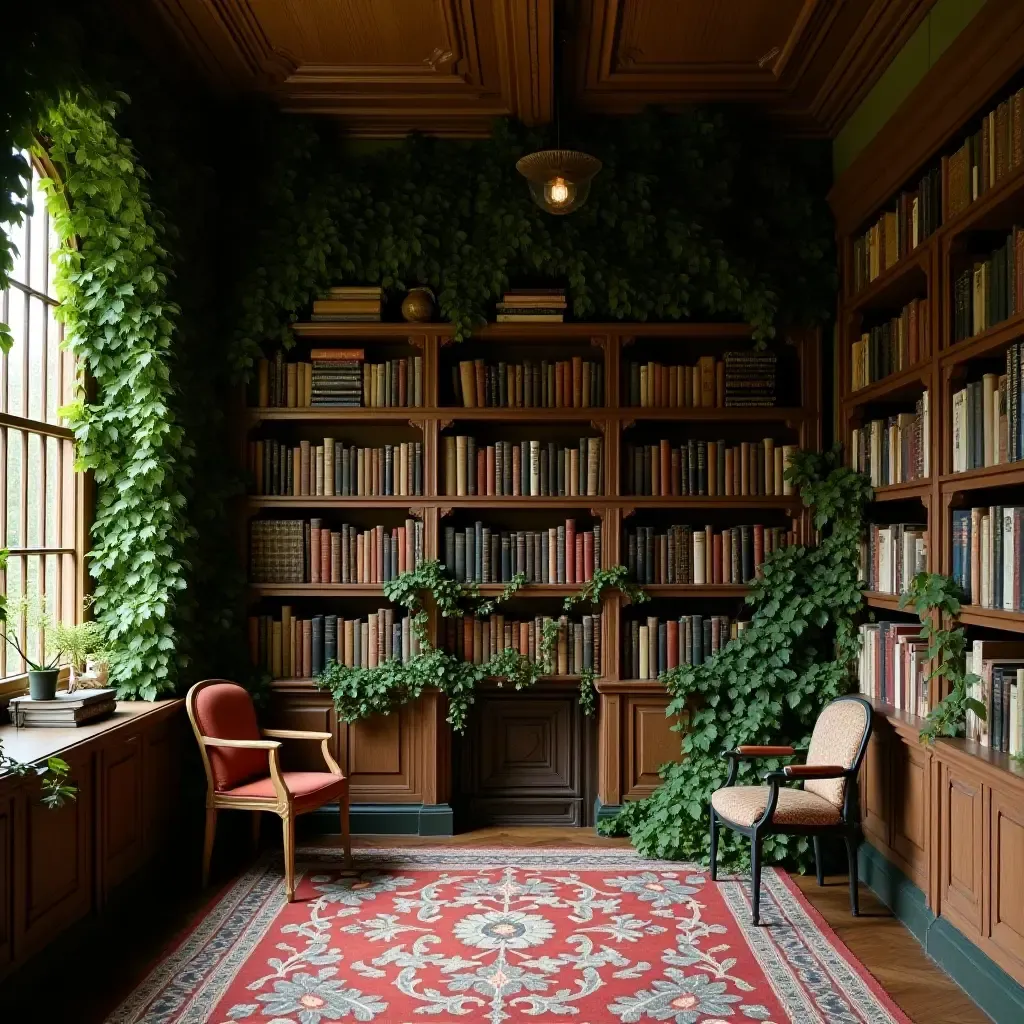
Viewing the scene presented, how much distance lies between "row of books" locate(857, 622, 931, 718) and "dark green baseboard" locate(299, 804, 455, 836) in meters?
2.34

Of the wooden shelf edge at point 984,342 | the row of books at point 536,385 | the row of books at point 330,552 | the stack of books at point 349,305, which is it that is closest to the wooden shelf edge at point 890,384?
the wooden shelf edge at point 984,342

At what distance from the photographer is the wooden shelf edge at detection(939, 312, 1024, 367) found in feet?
11.2

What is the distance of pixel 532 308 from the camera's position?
214 inches

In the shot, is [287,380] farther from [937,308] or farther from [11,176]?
[937,308]

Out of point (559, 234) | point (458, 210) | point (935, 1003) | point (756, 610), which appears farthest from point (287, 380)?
point (935, 1003)

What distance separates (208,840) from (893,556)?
11.4 ft

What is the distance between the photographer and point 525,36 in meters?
4.41

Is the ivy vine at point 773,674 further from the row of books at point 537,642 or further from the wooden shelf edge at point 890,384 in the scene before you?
the row of books at point 537,642

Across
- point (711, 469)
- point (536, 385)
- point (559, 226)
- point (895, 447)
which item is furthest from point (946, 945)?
point (559, 226)

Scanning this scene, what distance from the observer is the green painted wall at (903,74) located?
3.88 m

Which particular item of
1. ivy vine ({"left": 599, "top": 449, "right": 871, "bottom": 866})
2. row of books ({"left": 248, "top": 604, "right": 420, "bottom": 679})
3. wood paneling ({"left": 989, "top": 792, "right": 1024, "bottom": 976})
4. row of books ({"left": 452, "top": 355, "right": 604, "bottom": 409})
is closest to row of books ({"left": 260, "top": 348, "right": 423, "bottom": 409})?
row of books ({"left": 452, "top": 355, "right": 604, "bottom": 409})

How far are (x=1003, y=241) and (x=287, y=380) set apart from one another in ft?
11.8

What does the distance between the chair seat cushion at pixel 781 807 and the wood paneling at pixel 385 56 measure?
11.6 feet

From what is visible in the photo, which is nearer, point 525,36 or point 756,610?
point 525,36
